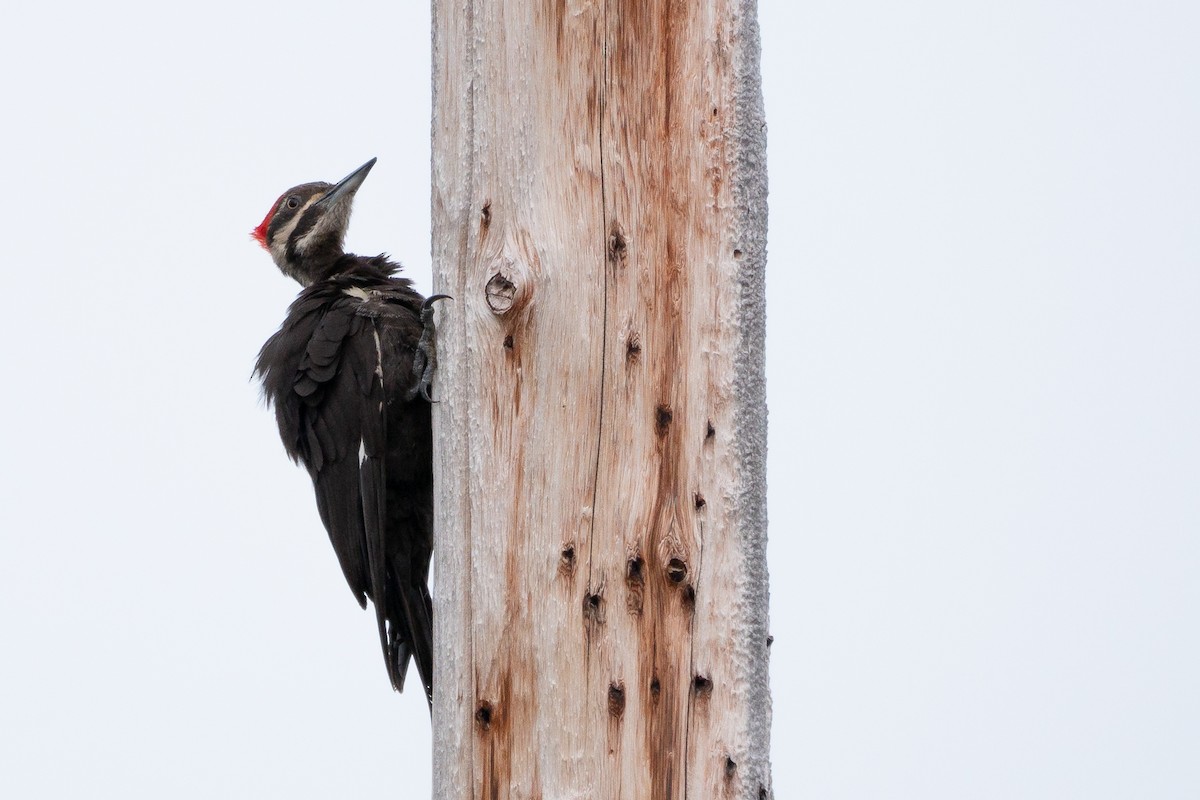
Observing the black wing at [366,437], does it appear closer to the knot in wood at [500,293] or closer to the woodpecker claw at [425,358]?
the woodpecker claw at [425,358]

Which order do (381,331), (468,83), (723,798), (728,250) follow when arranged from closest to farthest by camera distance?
(723,798), (728,250), (468,83), (381,331)

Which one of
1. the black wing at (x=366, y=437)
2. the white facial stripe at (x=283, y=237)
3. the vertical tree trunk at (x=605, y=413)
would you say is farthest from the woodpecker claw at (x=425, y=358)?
the white facial stripe at (x=283, y=237)

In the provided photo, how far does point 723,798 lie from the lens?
216cm

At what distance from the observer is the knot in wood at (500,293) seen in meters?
2.42

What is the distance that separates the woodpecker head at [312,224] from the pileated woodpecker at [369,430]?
0.64 m

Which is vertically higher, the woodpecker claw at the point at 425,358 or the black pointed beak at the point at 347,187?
the black pointed beak at the point at 347,187

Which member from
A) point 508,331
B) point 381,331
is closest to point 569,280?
point 508,331

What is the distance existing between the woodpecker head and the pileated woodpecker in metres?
0.64

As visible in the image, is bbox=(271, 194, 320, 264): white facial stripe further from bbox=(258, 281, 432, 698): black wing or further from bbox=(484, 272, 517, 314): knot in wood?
bbox=(484, 272, 517, 314): knot in wood

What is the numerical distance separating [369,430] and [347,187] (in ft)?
4.31

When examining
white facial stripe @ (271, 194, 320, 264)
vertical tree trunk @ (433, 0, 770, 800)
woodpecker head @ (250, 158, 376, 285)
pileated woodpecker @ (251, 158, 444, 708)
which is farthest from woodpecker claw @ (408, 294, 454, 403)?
white facial stripe @ (271, 194, 320, 264)

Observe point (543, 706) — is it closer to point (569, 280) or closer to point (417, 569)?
point (569, 280)

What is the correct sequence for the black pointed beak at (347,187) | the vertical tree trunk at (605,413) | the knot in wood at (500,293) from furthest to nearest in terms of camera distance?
the black pointed beak at (347,187)
the knot in wood at (500,293)
the vertical tree trunk at (605,413)

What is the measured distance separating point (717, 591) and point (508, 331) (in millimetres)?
671
